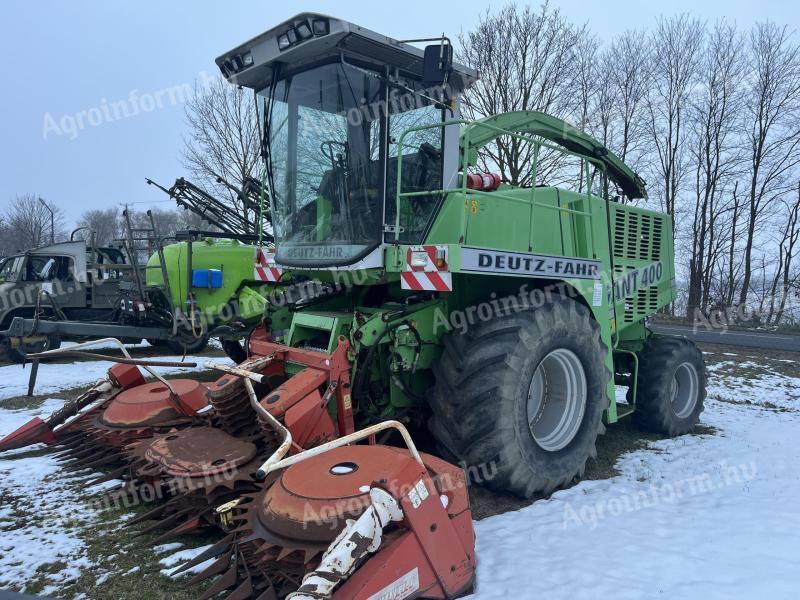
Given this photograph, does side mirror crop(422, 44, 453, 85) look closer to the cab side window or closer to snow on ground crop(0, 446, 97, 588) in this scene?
Answer: snow on ground crop(0, 446, 97, 588)

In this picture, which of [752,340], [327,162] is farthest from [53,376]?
[752,340]

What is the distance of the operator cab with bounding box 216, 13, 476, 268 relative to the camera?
364 cm

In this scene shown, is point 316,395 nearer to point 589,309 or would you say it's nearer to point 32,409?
point 589,309

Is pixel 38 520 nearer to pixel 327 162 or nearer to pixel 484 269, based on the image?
pixel 327 162

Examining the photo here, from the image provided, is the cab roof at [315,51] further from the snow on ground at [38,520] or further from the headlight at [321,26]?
the snow on ground at [38,520]

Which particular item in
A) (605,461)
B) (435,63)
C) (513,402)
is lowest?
(605,461)

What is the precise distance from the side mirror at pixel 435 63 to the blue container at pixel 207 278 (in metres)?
5.86

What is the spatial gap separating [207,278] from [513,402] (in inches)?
241

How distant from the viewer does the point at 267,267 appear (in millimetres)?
5051

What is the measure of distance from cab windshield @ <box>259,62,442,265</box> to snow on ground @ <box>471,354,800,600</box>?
2.09 meters

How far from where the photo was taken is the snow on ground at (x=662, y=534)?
2.69m

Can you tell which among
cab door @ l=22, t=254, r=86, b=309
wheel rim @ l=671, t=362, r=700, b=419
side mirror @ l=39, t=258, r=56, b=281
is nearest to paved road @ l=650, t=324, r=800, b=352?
wheel rim @ l=671, t=362, r=700, b=419

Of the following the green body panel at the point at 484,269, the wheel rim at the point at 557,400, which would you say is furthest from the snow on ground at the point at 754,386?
the wheel rim at the point at 557,400

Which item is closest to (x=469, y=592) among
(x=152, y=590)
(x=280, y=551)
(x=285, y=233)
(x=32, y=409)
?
(x=280, y=551)
